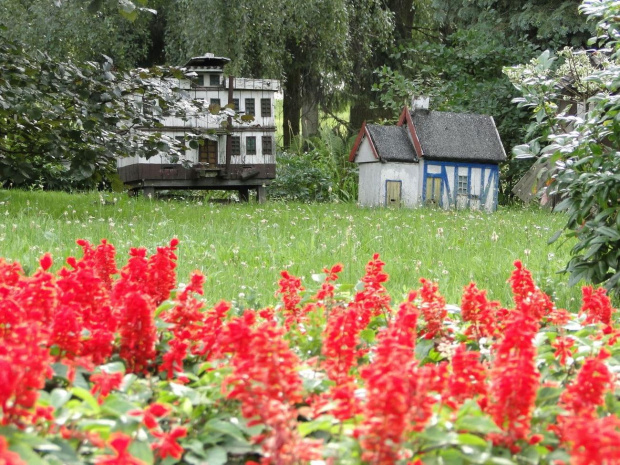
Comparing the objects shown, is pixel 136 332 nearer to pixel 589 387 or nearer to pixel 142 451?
pixel 142 451

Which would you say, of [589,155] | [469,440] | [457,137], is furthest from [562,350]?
[457,137]

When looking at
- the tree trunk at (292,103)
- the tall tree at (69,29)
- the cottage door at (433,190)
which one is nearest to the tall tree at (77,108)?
the cottage door at (433,190)

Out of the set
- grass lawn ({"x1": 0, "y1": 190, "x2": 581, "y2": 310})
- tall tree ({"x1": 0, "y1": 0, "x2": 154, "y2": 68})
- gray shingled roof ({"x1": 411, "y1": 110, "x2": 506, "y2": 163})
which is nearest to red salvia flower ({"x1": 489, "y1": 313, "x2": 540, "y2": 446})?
grass lawn ({"x1": 0, "y1": 190, "x2": 581, "y2": 310})

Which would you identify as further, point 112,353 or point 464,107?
point 464,107

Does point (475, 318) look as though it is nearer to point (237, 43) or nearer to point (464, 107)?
point (237, 43)

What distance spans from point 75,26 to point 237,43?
4068 mm

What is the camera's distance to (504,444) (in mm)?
1563

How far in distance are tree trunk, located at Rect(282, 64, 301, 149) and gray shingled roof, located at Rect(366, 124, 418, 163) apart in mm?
5540

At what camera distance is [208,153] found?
13289 millimetres

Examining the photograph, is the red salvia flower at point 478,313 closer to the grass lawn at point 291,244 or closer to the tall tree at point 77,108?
the grass lawn at point 291,244

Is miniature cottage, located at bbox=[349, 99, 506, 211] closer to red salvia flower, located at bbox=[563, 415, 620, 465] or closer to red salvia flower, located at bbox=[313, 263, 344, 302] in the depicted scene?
red salvia flower, located at bbox=[313, 263, 344, 302]

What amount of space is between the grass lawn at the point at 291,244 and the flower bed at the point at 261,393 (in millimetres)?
1592

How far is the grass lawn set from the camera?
16.7ft

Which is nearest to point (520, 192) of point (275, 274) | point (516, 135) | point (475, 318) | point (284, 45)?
point (516, 135)
